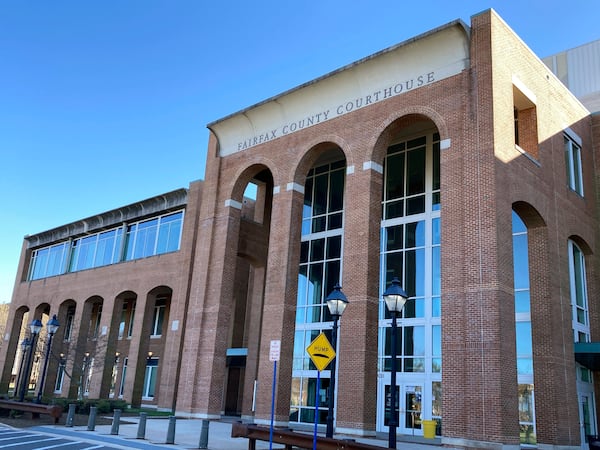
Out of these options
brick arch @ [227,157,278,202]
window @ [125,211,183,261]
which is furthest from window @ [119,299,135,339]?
brick arch @ [227,157,278,202]

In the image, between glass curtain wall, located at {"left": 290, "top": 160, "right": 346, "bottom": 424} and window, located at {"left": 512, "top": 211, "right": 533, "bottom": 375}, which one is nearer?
window, located at {"left": 512, "top": 211, "right": 533, "bottom": 375}

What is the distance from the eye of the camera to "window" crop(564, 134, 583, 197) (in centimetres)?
2588

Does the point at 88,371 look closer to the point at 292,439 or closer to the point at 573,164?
the point at 292,439

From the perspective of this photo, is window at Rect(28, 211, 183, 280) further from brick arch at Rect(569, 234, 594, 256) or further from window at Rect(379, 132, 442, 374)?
brick arch at Rect(569, 234, 594, 256)

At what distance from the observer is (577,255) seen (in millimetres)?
25625

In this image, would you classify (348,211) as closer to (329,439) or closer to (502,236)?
(502,236)

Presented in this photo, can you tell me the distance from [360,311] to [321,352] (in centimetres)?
935

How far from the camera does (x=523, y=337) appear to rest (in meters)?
22.9

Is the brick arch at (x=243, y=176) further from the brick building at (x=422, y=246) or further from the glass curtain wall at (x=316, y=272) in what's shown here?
the glass curtain wall at (x=316, y=272)

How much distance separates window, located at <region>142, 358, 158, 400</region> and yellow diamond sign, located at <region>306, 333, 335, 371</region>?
31.0 metres

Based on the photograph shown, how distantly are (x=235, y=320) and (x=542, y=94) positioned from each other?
22317 mm

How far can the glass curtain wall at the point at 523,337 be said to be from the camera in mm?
21719

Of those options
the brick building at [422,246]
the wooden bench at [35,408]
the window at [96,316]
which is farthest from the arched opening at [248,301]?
the window at [96,316]

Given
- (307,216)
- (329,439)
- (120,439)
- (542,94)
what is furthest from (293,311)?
(542,94)
